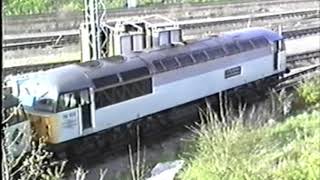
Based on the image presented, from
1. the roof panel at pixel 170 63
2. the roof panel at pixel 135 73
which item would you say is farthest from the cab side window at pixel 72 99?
the roof panel at pixel 170 63

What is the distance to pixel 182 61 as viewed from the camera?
38.1 ft

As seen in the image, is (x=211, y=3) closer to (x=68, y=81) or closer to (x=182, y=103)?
(x=182, y=103)

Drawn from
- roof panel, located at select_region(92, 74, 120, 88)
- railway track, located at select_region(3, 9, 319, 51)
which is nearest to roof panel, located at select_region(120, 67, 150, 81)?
roof panel, located at select_region(92, 74, 120, 88)

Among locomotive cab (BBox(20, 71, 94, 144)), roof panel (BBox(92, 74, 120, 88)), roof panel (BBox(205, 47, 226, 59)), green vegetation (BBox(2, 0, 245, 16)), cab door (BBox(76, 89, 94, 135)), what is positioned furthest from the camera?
green vegetation (BBox(2, 0, 245, 16))

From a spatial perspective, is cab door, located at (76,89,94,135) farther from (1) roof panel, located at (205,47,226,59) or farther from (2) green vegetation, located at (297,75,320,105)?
(2) green vegetation, located at (297,75,320,105)

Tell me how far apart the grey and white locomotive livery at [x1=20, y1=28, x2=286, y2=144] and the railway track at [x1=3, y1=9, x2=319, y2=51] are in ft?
14.3

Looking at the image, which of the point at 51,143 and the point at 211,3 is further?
the point at 211,3

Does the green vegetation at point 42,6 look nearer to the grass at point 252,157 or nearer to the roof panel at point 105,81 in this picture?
the roof panel at point 105,81

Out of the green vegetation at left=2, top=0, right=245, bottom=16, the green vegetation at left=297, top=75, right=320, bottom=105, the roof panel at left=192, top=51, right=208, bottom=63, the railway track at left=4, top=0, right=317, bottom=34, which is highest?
the green vegetation at left=2, top=0, right=245, bottom=16

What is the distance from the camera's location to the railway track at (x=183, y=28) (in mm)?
16234

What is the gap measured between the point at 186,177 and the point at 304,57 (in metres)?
10.2

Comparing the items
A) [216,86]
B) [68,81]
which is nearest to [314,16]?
[216,86]

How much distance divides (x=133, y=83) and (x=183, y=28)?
8.24 metres

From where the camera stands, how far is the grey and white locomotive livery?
9.59 m
